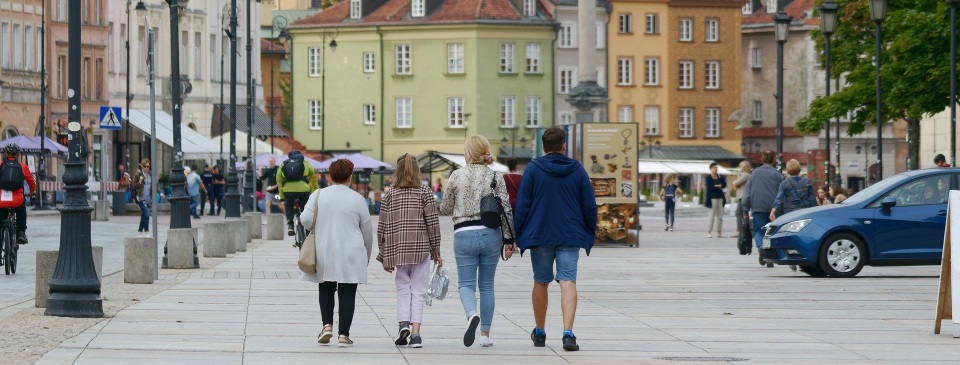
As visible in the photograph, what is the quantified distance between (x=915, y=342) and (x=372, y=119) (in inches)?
3774

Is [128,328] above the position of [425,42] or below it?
below

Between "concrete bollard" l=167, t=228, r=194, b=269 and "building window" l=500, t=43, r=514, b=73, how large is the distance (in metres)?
82.9

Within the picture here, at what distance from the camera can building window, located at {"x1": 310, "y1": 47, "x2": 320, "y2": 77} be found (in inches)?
4434

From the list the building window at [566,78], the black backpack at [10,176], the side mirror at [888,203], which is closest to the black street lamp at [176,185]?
the black backpack at [10,176]

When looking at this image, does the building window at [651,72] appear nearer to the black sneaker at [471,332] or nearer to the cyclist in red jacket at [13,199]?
the cyclist in red jacket at [13,199]

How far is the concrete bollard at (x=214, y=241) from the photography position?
32.1 m

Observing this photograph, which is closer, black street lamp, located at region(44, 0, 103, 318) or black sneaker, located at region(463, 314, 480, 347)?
black sneaker, located at region(463, 314, 480, 347)

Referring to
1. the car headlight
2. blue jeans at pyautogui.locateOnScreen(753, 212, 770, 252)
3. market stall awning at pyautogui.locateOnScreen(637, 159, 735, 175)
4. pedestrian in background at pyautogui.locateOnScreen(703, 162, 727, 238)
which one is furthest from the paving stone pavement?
market stall awning at pyautogui.locateOnScreen(637, 159, 735, 175)

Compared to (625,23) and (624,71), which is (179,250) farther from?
(624,71)

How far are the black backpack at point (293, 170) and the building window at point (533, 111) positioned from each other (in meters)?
78.4

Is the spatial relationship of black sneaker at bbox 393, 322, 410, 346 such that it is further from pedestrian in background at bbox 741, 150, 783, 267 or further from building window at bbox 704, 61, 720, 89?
building window at bbox 704, 61, 720, 89

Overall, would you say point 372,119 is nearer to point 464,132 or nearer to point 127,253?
point 464,132

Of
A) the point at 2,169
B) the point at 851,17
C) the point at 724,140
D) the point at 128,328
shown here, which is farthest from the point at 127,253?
the point at 724,140

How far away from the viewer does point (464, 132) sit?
11106 cm
